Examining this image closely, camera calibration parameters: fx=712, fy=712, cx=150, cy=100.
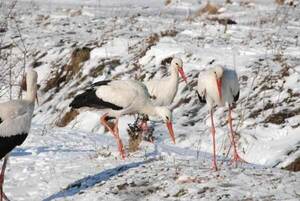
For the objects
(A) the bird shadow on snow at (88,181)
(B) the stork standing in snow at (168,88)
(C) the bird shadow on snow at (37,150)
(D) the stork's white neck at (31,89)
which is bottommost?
(C) the bird shadow on snow at (37,150)

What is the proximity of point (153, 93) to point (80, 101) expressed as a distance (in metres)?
1.40

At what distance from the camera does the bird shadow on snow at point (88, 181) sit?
691 cm

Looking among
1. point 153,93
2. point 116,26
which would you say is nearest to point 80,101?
point 153,93

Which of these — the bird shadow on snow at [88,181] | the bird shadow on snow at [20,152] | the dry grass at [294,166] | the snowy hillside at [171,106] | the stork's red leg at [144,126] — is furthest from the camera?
the stork's red leg at [144,126]

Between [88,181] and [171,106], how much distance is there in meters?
5.14

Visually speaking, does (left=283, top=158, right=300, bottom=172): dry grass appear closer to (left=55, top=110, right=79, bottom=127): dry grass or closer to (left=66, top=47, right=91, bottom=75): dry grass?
(left=55, top=110, right=79, bottom=127): dry grass

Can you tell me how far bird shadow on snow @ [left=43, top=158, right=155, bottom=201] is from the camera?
6.91 metres

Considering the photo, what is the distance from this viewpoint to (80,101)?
360 inches

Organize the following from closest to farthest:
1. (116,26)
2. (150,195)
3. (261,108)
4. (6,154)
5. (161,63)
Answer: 1. (150,195)
2. (6,154)
3. (261,108)
4. (161,63)
5. (116,26)

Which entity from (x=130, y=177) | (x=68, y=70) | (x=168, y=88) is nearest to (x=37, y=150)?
(x=130, y=177)

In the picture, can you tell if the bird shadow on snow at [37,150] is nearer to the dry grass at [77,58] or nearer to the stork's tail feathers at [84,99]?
the stork's tail feathers at [84,99]

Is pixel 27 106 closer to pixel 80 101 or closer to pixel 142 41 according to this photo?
pixel 80 101

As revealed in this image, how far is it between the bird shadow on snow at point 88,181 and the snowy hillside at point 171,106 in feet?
0.04

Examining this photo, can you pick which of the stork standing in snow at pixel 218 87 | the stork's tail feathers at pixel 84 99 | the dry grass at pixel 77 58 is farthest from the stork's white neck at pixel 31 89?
the dry grass at pixel 77 58
